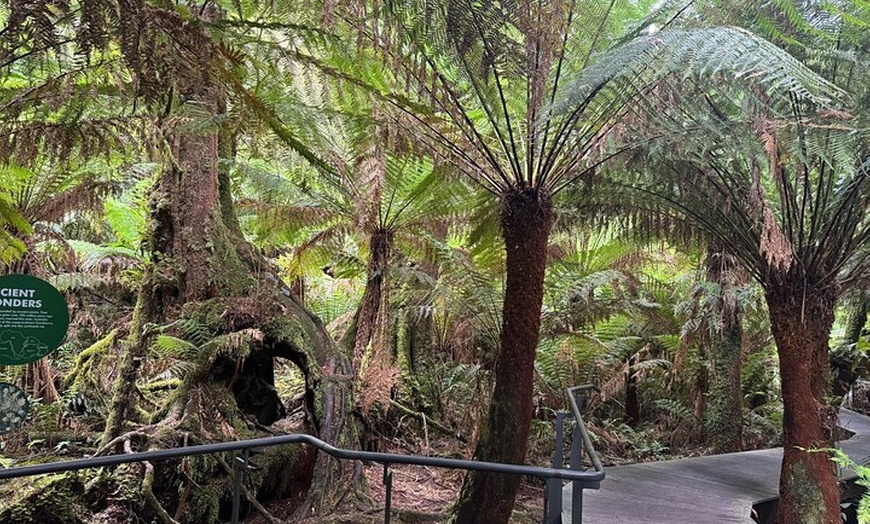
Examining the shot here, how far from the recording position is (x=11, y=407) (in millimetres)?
2238

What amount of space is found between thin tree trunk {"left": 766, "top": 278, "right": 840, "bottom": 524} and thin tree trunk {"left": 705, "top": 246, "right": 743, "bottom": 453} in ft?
6.06

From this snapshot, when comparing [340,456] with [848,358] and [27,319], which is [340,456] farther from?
[848,358]

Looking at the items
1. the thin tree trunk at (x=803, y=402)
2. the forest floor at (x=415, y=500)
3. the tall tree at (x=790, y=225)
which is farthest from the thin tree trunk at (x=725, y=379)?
the forest floor at (x=415, y=500)

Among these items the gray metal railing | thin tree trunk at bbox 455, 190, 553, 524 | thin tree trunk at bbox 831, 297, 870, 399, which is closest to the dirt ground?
thin tree trunk at bbox 455, 190, 553, 524

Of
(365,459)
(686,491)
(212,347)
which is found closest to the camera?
(365,459)

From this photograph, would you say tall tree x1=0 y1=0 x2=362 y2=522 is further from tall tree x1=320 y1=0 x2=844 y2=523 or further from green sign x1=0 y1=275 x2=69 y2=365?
tall tree x1=320 y1=0 x2=844 y2=523

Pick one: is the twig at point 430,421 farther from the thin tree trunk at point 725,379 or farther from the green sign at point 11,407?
the green sign at point 11,407

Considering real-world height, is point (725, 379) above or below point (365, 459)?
above

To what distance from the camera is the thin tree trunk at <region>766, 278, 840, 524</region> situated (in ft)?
11.2

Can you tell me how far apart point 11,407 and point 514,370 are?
2142mm

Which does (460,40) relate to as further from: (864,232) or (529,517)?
(529,517)

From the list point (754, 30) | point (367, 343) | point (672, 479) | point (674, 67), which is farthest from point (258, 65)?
point (672, 479)

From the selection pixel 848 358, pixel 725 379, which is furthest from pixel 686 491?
pixel 848 358

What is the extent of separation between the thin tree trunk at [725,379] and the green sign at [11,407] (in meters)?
5.21
